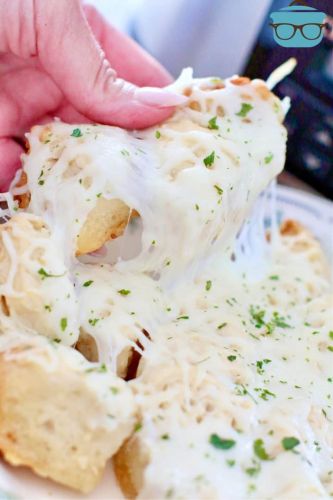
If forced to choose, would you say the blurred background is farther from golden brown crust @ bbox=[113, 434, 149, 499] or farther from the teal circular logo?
golden brown crust @ bbox=[113, 434, 149, 499]

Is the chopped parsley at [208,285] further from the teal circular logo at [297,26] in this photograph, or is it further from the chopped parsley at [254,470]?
the teal circular logo at [297,26]

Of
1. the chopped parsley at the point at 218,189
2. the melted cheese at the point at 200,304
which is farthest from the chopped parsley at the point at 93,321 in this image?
the chopped parsley at the point at 218,189

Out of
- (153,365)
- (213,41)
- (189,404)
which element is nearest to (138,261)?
Result: (153,365)

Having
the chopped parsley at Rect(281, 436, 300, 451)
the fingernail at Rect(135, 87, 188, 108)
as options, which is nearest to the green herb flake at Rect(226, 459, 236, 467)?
the chopped parsley at Rect(281, 436, 300, 451)

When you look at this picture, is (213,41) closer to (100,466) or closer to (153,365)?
(153,365)

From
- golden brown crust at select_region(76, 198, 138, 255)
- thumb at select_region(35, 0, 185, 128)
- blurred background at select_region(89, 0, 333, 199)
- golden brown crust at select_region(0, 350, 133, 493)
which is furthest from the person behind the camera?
blurred background at select_region(89, 0, 333, 199)

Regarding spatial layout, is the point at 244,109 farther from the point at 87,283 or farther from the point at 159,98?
the point at 87,283

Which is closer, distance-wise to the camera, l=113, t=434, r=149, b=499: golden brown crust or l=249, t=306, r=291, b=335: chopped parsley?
l=113, t=434, r=149, b=499: golden brown crust
